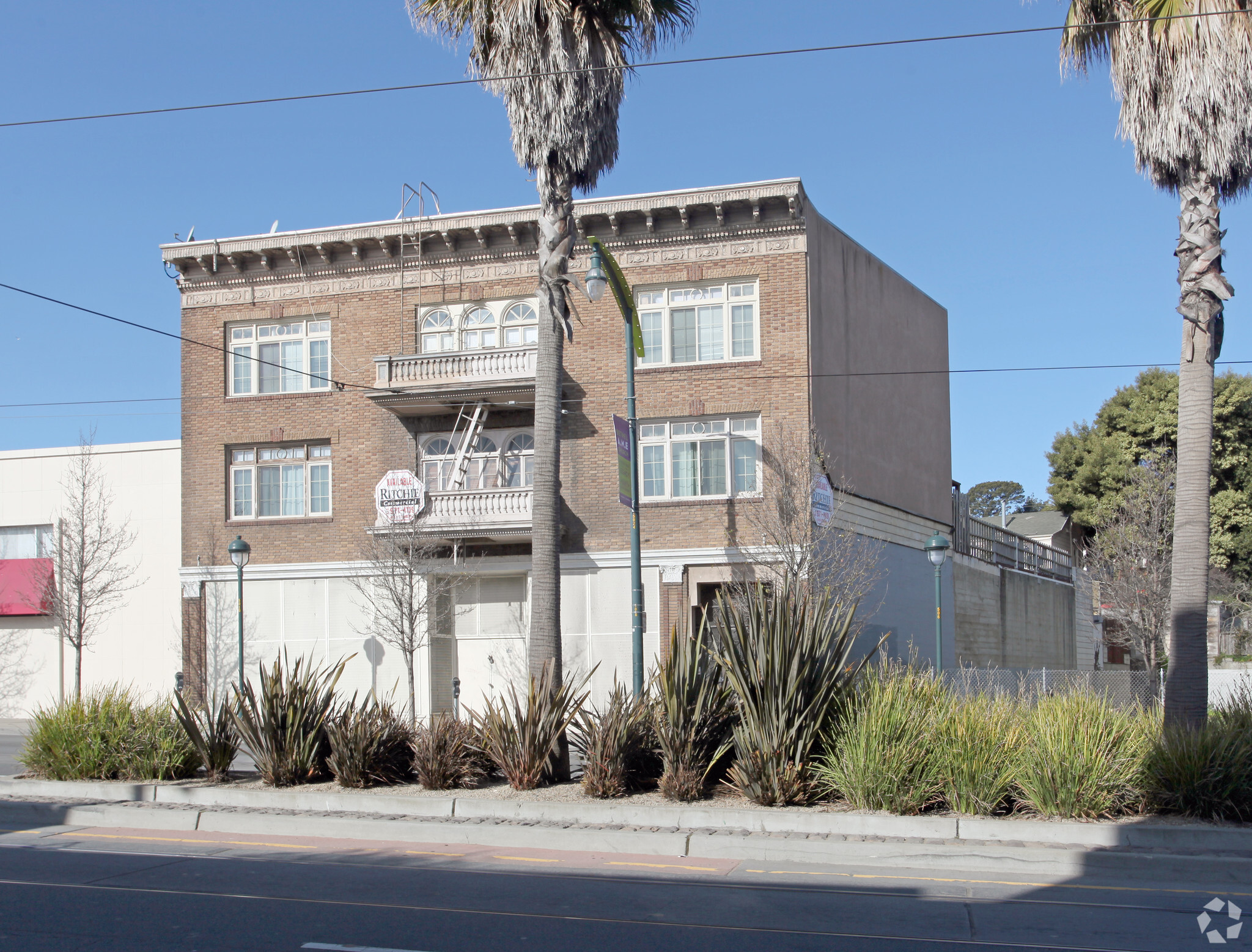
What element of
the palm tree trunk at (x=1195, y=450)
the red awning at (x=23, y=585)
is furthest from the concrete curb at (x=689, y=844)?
the red awning at (x=23, y=585)

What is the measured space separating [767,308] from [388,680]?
476 inches

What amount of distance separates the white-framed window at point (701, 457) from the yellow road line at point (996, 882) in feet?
51.1

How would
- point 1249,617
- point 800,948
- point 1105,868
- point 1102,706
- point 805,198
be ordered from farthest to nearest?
1. point 1249,617
2. point 805,198
3. point 1102,706
4. point 1105,868
5. point 800,948

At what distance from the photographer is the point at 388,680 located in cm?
2742

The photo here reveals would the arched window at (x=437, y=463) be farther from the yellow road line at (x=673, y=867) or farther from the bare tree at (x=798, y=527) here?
the yellow road line at (x=673, y=867)

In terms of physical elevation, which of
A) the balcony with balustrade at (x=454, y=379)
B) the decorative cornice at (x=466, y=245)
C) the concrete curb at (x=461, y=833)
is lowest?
the concrete curb at (x=461, y=833)

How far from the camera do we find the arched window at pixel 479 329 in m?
27.3

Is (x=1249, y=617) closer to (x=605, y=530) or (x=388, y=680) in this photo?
(x=605, y=530)

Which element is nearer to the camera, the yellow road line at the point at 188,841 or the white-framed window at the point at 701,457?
the yellow road line at the point at 188,841

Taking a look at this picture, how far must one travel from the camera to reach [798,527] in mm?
23469

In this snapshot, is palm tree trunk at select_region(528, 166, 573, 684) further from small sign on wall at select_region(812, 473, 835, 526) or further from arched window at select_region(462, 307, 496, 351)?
arched window at select_region(462, 307, 496, 351)

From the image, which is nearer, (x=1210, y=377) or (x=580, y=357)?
(x=1210, y=377)

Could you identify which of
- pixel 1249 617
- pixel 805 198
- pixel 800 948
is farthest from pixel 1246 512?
pixel 800 948

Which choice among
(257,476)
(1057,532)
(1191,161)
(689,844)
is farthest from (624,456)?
(1057,532)
